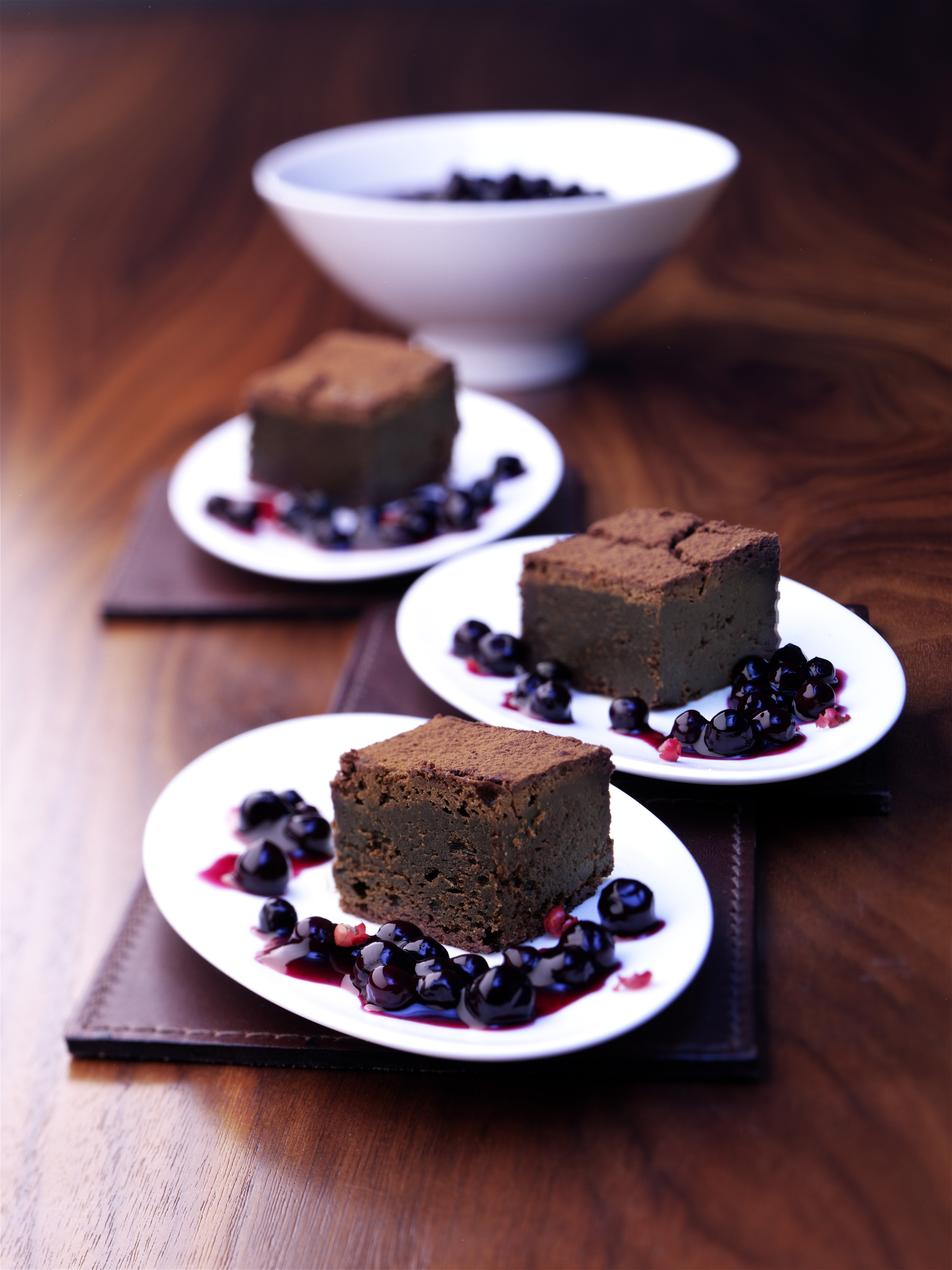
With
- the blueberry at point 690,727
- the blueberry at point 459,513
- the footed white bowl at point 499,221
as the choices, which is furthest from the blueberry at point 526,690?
the footed white bowl at point 499,221

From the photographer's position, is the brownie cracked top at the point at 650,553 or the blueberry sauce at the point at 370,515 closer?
the brownie cracked top at the point at 650,553

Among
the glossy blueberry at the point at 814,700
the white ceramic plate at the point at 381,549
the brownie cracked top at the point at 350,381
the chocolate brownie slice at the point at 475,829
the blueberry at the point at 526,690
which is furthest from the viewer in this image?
the brownie cracked top at the point at 350,381

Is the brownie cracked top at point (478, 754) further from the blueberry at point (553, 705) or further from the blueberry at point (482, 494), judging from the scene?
the blueberry at point (482, 494)

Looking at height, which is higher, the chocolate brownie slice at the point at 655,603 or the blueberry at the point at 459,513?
the chocolate brownie slice at the point at 655,603

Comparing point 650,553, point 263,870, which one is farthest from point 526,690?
point 263,870

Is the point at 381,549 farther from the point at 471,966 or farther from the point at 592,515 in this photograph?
the point at 471,966

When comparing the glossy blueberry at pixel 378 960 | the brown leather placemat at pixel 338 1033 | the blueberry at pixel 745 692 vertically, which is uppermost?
the blueberry at pixel 745 692
